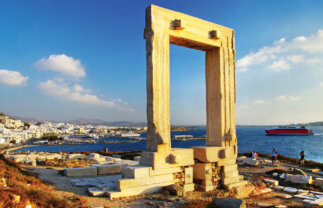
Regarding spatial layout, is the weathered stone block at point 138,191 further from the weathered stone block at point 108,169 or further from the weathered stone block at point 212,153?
the weathered stone block at point 108,169

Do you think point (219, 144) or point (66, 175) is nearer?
point (219, 144)

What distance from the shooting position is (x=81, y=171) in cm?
1166

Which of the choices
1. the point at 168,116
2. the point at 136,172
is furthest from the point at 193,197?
the point at 168,116

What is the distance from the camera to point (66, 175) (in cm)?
Answer: 1148

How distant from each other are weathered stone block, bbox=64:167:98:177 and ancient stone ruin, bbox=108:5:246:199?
4252 millimetres

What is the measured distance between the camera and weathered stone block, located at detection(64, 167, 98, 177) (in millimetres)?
11469

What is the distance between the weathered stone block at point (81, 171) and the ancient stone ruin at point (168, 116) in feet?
14.0

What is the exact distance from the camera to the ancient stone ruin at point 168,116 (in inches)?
323

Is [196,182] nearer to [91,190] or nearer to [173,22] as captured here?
[91,190]

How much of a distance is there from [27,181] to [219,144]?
720 cm

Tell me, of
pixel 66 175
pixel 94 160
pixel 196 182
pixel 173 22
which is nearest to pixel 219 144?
pixel 196 182

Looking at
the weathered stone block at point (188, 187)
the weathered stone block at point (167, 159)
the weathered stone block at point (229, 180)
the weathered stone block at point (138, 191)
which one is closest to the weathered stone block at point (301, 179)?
the weathered stone block at point (229, 180)

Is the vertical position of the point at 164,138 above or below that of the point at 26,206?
above

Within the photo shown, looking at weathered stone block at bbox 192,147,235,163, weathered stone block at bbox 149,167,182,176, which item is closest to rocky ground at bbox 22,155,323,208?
weathered stone block at bbox 149,167,182,176
